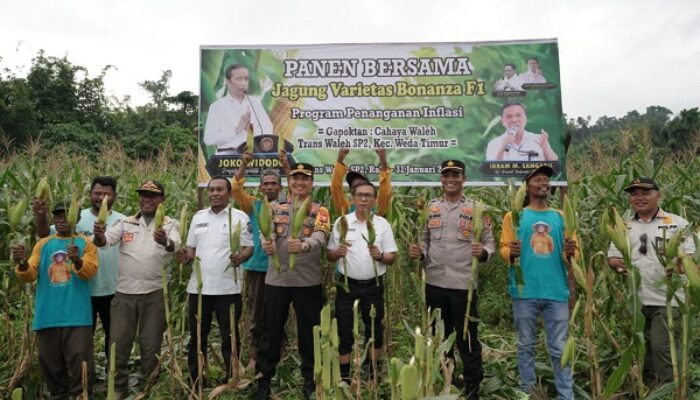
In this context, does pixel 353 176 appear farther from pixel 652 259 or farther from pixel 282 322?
pixel 652 259

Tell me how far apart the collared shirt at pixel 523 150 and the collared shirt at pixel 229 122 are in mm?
2000

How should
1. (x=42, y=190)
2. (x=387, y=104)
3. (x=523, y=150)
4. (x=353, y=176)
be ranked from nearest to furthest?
1. (x=42, y=190)
2. (x=353, y=176)
3. (x=523, y=150)
4. (x=387, y=104)

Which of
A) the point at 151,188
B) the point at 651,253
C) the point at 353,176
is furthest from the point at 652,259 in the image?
the point at 151,188

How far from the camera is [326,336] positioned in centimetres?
161

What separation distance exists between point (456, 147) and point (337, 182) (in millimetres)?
1359

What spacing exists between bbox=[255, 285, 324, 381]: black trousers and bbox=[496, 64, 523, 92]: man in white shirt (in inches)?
98.1

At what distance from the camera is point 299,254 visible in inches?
127

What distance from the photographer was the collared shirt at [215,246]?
3287 millimetres

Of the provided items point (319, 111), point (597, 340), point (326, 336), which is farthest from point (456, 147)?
point (326, 336)

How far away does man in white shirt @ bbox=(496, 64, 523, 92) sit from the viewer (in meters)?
4.34

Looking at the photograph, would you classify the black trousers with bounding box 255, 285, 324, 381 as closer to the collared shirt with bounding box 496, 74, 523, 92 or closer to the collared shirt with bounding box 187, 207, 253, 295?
the collared shirt with bounding box 187, 207, 253, 295

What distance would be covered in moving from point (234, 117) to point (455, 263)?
2337mm

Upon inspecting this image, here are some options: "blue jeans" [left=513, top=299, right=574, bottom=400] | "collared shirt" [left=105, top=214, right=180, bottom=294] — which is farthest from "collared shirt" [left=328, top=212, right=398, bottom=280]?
"collared shirt" [left=105, top=214, right=180, bottom=294]

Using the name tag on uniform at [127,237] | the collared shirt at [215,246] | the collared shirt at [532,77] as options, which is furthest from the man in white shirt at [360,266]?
the collared shirt at [532,77]
